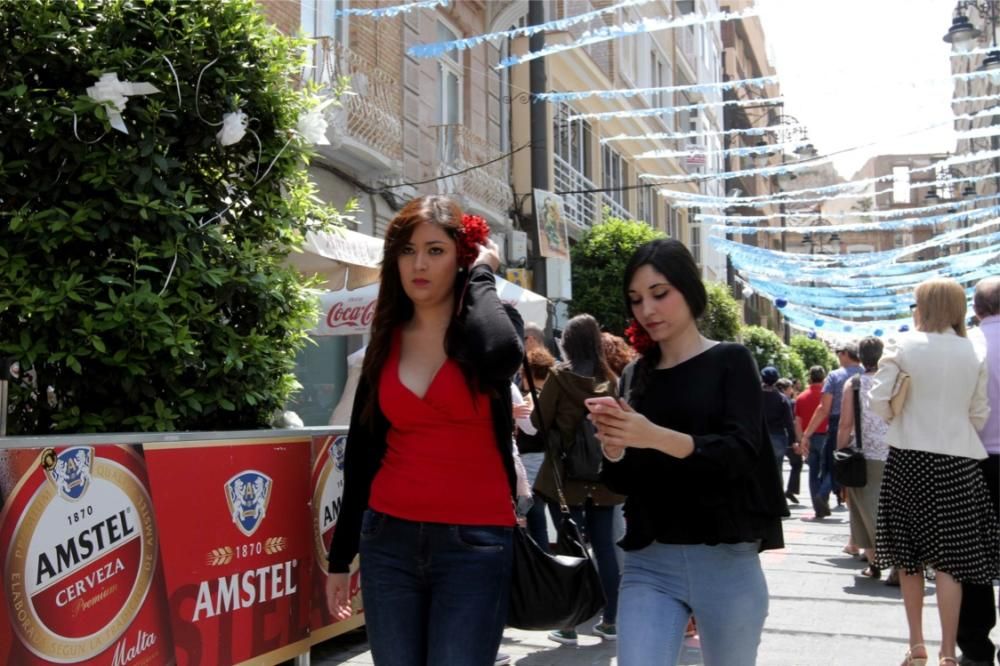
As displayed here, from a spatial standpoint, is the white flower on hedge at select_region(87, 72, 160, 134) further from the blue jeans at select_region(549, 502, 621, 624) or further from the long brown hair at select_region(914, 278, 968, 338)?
the long brown hair at select_region(914, 278, 968, 338)

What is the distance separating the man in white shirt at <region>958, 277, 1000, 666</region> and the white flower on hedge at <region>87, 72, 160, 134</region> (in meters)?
4.17

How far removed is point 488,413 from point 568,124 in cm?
2041

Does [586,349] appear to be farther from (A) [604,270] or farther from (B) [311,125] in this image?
(A) [604,270]

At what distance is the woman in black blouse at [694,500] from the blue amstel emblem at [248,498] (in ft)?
4.98

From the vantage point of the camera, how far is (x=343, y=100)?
13.2m

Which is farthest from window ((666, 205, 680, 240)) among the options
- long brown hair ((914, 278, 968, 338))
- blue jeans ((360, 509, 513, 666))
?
blue jeans ((360, 509, 513, 666))

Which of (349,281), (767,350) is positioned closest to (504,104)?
(349,281)

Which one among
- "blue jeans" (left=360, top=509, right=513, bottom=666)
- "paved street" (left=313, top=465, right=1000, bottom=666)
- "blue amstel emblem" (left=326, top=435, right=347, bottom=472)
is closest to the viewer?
"blue jeans" (left=360, top=509, right=513, bottom=666)

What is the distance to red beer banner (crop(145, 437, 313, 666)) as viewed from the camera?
3773 millimetres

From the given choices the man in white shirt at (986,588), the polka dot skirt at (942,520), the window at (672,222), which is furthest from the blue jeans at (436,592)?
the window at (672,222)

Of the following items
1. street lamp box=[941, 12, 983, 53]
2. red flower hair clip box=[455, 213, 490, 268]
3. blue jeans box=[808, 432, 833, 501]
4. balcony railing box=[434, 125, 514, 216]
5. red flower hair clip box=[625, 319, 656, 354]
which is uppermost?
street lamp box=[941, 12, 983, 53]

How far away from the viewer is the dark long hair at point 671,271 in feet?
10.5

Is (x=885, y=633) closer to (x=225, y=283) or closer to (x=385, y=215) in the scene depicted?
(x=225, y=283)

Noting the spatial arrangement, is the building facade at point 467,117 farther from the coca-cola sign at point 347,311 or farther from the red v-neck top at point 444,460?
the red v-neck top at point 444,460
